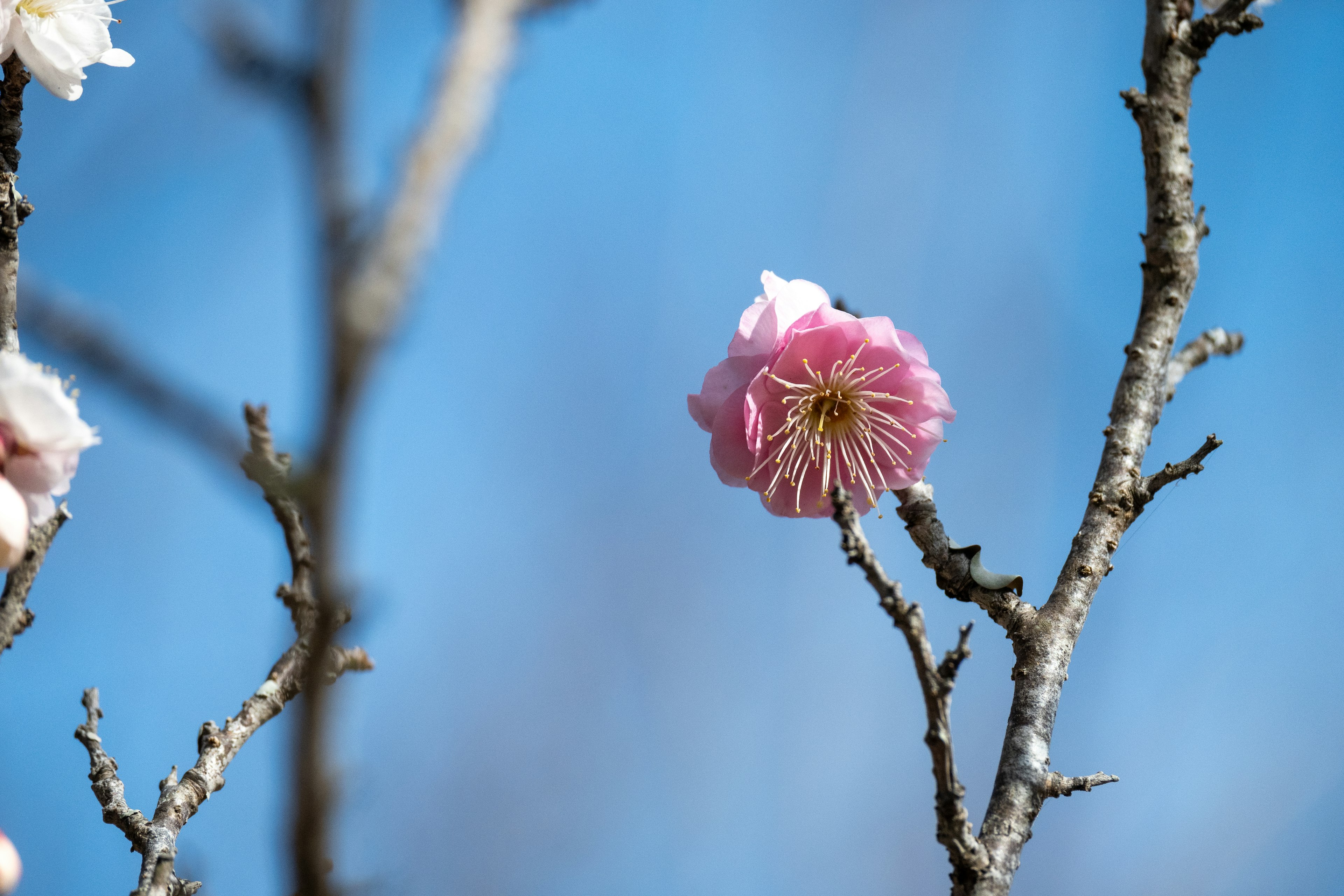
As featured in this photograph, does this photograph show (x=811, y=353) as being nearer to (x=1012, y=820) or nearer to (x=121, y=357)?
(x=1012, y=820)

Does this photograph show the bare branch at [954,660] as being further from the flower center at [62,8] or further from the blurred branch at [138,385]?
the flower center at [62,8]

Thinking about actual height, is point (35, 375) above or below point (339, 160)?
above

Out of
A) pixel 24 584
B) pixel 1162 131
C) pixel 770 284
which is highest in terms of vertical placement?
pixel 1162 131

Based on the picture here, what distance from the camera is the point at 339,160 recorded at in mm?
203

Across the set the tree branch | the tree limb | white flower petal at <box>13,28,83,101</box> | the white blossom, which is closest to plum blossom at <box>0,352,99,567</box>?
the white blossom

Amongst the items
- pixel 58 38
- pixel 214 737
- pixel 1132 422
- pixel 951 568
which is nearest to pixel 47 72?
pixel 58 38

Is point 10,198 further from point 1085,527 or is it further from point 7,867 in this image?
point 1085,527

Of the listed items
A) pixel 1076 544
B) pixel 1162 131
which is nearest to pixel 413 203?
pixel 1076 544

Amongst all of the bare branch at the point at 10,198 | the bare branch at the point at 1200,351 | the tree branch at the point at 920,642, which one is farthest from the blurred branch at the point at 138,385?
the bare branch at the point at 1200,351

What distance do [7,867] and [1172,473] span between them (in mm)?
720

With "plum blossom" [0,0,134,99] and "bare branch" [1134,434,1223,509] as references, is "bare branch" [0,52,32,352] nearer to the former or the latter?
"plum blossom" [0,0,134,99]

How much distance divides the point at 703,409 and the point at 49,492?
0.42 metres

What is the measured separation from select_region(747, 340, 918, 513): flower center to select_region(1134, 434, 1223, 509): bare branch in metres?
0.18

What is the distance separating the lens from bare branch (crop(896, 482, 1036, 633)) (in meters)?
0.65
